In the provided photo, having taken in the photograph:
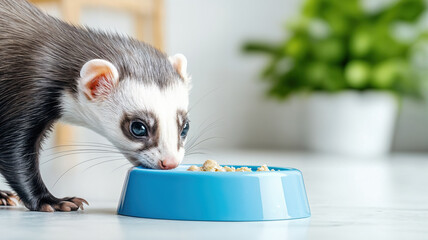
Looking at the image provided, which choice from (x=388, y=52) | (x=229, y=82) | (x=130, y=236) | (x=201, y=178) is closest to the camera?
(x=130, y=236)

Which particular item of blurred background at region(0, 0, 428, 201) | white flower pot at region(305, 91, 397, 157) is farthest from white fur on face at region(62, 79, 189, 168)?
white flower pot at region(305, 91, 397, 157)

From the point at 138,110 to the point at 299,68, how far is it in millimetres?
3801

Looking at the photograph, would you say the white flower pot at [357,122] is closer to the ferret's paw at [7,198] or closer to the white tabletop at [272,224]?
the white tabletop at [272,224]

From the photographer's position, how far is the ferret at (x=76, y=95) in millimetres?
1512

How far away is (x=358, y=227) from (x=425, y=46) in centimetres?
398

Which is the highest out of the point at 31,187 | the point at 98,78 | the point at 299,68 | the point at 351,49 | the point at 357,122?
the point at 98,78

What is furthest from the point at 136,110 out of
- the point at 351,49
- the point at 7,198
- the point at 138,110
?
the point at 351,49

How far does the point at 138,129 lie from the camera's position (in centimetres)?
152

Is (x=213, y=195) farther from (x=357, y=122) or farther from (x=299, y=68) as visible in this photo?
(x=299, y=68)

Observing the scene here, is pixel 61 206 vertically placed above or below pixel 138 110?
below

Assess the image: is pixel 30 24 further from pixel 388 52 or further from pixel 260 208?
pixel 388 52

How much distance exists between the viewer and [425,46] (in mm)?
5172

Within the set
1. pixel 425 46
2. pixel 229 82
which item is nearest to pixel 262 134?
pixel 229 82

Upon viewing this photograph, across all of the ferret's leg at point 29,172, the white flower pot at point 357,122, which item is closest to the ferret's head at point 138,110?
the ferret's leg at point 29,172
